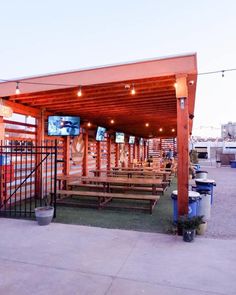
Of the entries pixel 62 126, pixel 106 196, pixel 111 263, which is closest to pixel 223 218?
pixel 106 196

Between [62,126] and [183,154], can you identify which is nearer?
[183,154]

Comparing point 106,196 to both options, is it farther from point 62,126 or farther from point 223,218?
point 62,126

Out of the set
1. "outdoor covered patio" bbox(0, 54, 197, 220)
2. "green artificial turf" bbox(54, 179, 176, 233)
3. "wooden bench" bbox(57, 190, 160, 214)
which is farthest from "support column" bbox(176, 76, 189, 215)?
"wooden bench" bbox(57, 190, 160, 214)

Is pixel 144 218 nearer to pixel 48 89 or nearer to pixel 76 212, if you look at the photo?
pixel 76 212

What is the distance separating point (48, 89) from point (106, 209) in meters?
3.46

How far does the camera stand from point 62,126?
8414 mm

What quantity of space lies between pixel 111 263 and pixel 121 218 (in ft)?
7.78

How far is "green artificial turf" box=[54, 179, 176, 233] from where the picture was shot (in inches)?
202

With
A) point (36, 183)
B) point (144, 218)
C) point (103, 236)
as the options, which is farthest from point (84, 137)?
point (103, 236)

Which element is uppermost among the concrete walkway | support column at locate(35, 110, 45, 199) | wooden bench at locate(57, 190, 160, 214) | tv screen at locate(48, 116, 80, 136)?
tv screen at locate(48, 116, 80, 136)

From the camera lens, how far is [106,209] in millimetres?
6629

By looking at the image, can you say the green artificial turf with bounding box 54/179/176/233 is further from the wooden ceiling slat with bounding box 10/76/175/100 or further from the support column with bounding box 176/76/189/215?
the wooden ceiling slat with bounding box 10/76/175/100

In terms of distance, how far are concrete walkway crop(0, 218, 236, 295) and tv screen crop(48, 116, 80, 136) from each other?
414 centimetres

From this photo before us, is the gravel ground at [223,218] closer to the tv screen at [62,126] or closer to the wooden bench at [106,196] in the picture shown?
the wooden bench at [106,196]
